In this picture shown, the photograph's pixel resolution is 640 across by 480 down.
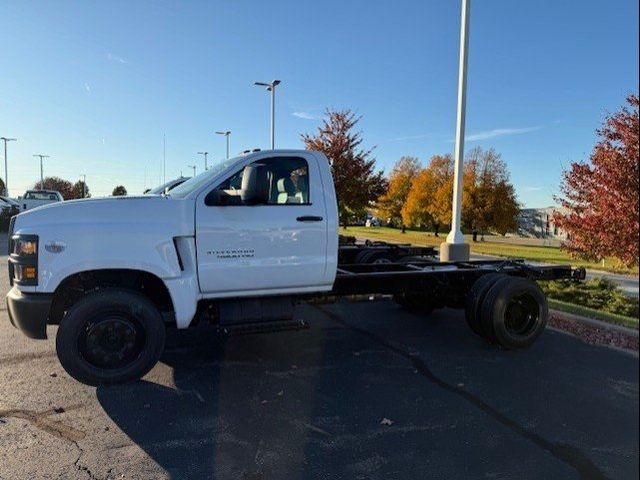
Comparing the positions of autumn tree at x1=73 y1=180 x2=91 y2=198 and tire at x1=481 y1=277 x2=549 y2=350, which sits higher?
autumn tree at x1=73 y1=180 x2=91 y2=198

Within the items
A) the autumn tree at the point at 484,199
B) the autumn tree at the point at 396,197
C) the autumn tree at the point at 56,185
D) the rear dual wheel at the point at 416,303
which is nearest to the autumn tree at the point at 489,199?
the autumn tree at the point at 484,199

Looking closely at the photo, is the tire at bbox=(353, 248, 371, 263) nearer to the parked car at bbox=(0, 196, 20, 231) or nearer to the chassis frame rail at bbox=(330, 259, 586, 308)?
the chassis frame rail at bbox=(330, 259, 586, 308)

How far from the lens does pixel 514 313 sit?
6254 mm

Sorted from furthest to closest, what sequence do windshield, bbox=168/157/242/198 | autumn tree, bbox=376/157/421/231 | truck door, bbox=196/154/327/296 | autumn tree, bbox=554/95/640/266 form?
autumn tree, bbox=376/157/421/231, windshield, bbox=168/157/242/198, truck door, bbox=196/154/327/296, autumn tree, bbox=554/95/640/266

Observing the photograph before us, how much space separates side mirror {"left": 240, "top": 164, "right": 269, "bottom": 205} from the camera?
4.75 metres

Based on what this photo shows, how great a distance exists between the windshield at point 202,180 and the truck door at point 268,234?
172 mm

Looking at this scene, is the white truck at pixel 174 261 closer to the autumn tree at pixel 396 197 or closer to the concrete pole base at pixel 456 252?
the concrete pole base at pixel 456 252

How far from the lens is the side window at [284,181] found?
5.16 meters

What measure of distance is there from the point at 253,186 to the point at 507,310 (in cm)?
353

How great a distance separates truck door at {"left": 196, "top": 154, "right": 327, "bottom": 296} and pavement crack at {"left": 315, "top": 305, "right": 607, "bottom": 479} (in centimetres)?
142

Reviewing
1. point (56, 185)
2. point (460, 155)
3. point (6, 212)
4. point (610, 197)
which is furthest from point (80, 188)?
point (610, 197)

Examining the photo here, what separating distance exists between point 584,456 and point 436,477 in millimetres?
1092

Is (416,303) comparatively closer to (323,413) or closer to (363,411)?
(363,411)

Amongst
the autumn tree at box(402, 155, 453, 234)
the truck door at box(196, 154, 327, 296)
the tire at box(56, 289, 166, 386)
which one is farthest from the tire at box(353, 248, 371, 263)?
the autumn tree at box(402, 155, 453, 234)
